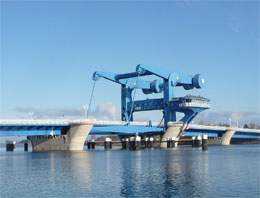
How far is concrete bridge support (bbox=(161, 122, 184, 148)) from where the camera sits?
130 m

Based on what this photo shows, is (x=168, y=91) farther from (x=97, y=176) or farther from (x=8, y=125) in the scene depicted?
(x=97, y=176)

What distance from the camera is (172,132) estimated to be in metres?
132

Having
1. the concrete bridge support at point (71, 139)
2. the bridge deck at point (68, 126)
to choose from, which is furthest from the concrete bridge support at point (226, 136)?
the concrete bridge support at point (71, 139)

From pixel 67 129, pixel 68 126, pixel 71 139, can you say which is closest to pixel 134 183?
pixel 71 139

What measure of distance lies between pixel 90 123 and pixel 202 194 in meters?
73.2

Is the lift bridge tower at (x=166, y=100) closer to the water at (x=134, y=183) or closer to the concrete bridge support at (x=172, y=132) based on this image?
the concrete bridge support at (x=172, y=132)

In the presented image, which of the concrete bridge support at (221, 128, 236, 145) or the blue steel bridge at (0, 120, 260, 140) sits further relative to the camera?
the concrete bridge support at (221, 128, 236, 145)

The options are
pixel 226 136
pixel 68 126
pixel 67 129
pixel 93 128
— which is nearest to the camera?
pixel 68 126

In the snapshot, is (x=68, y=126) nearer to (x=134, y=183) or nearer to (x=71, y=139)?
(x=71, y=139)

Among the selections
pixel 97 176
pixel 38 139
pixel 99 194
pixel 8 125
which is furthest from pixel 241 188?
pixel 38 139

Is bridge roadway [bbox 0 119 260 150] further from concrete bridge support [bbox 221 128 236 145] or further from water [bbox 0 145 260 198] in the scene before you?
water [bbox 0 145 260 198]

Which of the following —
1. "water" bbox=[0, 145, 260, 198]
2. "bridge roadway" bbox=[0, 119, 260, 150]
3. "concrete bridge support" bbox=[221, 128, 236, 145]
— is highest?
"bridge roadway" bbox=[0, 119, 260, 150]

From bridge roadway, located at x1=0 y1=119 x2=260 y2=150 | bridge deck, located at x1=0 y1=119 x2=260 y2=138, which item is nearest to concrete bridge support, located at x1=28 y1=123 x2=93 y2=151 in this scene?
bridge roadway, located at x1=0 y1=119 x2=260 y2=150

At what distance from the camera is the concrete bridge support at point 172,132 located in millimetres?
130375
